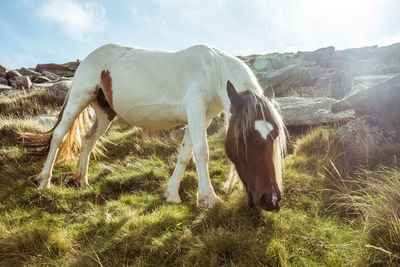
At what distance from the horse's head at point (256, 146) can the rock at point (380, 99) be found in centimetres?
236

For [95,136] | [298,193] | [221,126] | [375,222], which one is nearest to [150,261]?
[375,222]

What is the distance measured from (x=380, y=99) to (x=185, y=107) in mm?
3007

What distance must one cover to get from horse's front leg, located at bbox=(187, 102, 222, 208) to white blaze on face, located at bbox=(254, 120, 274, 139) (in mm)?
799

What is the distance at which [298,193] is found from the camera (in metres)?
2.92

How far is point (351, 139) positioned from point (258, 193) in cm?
252

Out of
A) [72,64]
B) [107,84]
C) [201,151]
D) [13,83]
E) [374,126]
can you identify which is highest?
[72,64]

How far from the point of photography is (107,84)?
145 inches

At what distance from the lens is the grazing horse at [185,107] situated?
227cm

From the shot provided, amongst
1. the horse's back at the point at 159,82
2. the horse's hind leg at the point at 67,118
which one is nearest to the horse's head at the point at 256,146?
the horse's back at the point at 159,82

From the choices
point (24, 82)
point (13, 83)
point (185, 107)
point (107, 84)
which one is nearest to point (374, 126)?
point (185, 107)

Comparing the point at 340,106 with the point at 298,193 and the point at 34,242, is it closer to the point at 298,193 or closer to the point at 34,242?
the point at 298,193

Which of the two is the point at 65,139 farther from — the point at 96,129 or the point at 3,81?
the point at 3,81

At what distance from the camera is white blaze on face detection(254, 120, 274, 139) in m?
2.24

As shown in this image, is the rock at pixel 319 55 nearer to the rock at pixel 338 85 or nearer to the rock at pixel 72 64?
the rock at pixel 338 85
